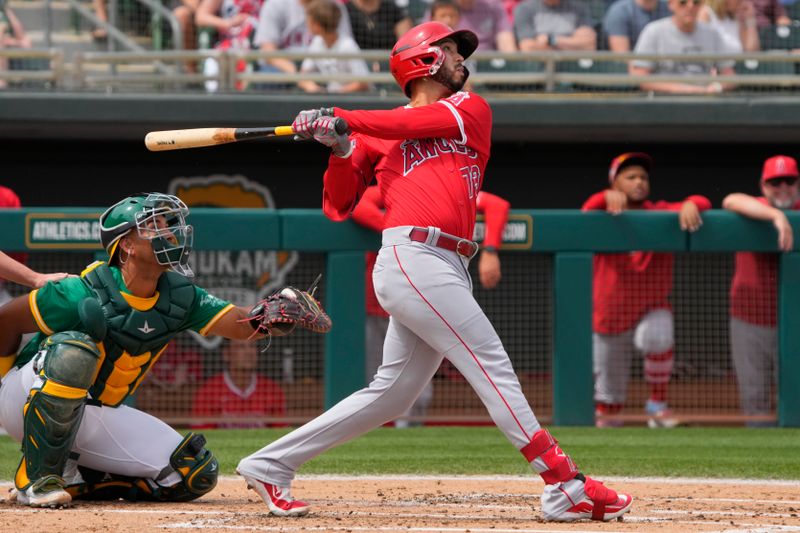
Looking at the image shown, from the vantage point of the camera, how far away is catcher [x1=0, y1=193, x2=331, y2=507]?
4.09 metres

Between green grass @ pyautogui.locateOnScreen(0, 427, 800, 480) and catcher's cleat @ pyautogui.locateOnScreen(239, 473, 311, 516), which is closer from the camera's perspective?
catcher's cleat @ pyautogui.locateOnScreen(239, 473, 311, 516)

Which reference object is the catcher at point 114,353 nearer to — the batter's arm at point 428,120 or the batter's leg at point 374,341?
the batter's arm at point 428,120

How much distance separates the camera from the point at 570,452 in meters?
6.16

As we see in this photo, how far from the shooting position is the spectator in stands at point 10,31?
8.94 m

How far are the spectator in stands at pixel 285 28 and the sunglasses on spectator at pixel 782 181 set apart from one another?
3233mm

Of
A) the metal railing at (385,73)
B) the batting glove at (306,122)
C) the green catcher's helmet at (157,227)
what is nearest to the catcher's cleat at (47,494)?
the green catcher's helmet at (157,227)

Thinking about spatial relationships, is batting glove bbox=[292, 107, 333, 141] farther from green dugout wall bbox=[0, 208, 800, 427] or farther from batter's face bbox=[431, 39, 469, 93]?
green dugout wall bbox=[0, 208, 800, 427]

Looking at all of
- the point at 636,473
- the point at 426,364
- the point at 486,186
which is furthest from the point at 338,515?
the point at 486,186

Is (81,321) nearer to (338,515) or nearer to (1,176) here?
(338,515)

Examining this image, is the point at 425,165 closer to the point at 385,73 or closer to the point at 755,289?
the point at 755,289

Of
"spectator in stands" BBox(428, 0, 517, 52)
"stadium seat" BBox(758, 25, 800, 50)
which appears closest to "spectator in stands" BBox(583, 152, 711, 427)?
"spectator in stands" BBox(428, 0, 517, 52)

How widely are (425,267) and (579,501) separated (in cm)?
88

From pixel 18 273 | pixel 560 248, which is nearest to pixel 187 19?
pixel 560 248

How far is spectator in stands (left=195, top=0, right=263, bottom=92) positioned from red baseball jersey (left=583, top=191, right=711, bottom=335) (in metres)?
3.15
